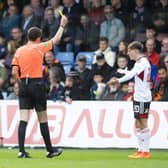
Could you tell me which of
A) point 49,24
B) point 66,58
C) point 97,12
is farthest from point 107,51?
point 49,24

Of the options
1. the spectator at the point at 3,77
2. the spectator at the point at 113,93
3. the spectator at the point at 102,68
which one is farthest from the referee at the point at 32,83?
the spectator at the point at 3,77

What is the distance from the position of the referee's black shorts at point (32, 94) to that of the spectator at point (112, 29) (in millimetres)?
7297

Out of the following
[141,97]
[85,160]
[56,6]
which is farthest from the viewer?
[56,6]

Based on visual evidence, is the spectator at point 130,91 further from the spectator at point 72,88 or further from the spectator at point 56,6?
the spectator at point 56,6

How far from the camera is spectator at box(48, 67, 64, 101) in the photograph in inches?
735

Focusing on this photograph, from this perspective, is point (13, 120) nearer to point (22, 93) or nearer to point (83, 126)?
point (83, 126)

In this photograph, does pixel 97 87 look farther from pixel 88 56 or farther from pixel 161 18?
pixel 161 18

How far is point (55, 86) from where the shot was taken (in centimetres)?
1902

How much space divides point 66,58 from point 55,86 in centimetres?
306

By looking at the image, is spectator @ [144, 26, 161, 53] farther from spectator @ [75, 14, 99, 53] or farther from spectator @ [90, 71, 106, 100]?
spectator @ [75, 14, 99, 53]

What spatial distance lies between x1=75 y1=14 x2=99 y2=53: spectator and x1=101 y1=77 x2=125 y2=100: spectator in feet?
9.92

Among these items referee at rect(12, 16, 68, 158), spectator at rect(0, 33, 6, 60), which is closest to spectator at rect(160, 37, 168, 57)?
spectator at rect(0, 33, 6, 60)

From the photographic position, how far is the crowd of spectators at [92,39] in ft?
62.4

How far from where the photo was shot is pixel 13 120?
59.7 ft
